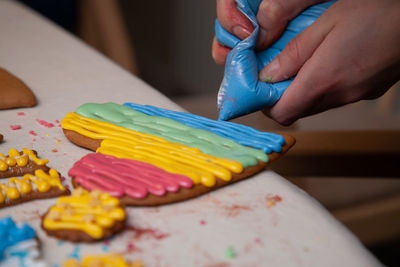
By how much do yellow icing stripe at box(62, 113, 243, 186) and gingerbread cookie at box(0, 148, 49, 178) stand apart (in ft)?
0.27

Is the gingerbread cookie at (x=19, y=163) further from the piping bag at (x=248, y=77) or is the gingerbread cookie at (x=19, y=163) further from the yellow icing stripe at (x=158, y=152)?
the piping bag at (x=248, y=77)

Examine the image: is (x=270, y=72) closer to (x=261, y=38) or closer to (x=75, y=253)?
(x=261, y=38)

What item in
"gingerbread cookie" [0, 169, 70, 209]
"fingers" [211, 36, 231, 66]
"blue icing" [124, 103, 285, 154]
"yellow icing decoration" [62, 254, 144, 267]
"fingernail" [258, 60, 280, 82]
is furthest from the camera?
"fingers" [211, 36, 231, 66]

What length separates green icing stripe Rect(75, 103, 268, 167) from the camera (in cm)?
64

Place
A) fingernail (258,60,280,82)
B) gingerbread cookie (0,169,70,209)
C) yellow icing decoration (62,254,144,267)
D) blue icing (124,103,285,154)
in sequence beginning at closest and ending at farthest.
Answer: yellow icing decoration (62,254,144,267), gingerbread cookie (0,169,70,209), blue icing (124,103,285,154), fingernail (258,60,280,82)

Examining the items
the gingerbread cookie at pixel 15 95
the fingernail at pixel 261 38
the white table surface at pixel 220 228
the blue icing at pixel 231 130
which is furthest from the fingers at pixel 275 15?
the gingerbread cookie at pixel 15 95

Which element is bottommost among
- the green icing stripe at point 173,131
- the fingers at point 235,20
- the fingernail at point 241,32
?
the green icing stripe at point 173,131

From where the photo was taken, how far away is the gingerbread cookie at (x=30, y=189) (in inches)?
21.9

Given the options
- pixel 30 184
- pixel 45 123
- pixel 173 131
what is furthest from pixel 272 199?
pixel 45 123

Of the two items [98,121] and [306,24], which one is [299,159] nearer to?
[306,24]

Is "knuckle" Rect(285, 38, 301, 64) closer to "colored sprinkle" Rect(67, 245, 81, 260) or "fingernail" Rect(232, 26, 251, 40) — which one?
"fingernail" Rect(232, 26, 251, 40)

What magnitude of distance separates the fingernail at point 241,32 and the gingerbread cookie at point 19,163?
40cm

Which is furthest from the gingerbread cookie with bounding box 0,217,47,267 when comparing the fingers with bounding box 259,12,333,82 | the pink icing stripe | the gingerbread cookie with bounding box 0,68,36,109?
the fingers with bounding box 259,12,333,82

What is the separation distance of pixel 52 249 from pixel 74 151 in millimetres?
228
